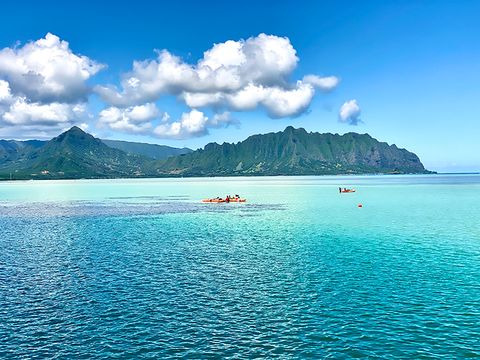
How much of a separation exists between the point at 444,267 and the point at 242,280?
88.7 ft

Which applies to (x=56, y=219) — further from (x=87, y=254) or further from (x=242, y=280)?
(x=242, y=280)

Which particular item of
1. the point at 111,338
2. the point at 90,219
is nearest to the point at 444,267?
the point at 111,338

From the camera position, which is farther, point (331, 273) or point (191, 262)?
point (191, 262)

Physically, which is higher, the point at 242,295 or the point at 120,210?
the point at 120,210

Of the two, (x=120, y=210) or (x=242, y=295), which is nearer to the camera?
(x=242, y=295)

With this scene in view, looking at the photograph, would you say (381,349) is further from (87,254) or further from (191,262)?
(87,254)

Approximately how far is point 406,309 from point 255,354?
16.9 m

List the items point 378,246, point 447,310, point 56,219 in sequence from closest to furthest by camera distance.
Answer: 1. point 447,310
2. point 378,246
3. point 56,219

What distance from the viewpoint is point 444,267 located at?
2140 inches

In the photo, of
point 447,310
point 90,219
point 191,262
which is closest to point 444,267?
point 447,310

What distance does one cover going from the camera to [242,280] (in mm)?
49406

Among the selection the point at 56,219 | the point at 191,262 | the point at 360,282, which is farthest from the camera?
the point at 56,219

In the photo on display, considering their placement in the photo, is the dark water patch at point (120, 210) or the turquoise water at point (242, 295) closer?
the turquoise water at point (242, 295)

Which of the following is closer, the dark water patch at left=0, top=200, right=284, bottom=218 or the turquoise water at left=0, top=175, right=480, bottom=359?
the turquoise water at left=0, top=175, right=480, bottom=359
